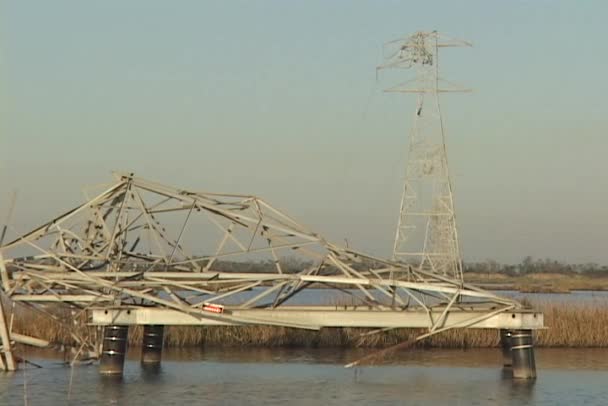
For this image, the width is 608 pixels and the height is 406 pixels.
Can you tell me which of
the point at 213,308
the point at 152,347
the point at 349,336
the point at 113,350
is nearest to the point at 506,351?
the point at 349,336

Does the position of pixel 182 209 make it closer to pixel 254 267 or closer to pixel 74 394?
pixel 74 394

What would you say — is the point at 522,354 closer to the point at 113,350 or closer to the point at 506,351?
the point at 506,351

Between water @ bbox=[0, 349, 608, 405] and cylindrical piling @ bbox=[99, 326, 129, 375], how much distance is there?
346 millimetres

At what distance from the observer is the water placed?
24.5 m

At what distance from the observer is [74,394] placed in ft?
80.4

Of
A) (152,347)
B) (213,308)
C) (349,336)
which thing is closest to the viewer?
(213,308)

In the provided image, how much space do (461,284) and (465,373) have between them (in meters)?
3.63

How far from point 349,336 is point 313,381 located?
7616 mm

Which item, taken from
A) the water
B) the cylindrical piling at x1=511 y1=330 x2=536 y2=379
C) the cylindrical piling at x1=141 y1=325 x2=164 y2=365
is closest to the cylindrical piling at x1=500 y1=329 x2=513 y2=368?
the water

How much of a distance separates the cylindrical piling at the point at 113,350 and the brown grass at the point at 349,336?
24.6 feet

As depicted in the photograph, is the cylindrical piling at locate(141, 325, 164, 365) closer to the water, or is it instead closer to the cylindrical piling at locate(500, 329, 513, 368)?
the water

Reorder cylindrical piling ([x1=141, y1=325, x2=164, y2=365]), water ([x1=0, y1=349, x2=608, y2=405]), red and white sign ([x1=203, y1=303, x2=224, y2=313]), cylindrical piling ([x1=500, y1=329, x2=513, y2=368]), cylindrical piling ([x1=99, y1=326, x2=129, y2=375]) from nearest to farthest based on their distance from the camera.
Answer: water ([x1=0, y1=349, x2=608, y2=405]) → red and white sign ([x1=203, y1=303, x2=224, y2=313]) → cylindrical piling ([x1=99, y1=326, x2=129, y2=375]) → cylindrical piling ([x1=500, y1=329, x2=513, y2=368]) → cylindrical piling ([x1=141, y1=325, x2=164, y2=365])

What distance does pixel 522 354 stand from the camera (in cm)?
2705

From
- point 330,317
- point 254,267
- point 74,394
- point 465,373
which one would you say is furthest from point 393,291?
point 254,267
